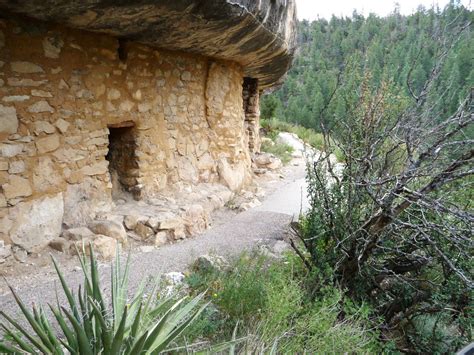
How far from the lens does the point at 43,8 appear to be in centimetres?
285

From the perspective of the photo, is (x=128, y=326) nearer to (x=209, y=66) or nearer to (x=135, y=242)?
(x=135, y=242)

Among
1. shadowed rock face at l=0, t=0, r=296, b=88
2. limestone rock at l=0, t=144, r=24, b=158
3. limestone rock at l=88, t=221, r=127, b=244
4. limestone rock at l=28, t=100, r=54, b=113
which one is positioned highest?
shadowed rock face at l=0, t=0, r=296, b=88

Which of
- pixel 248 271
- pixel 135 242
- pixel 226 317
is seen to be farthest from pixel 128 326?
pixel 135 242

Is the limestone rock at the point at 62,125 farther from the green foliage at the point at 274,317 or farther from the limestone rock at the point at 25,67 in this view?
the green foliage at the point at 274,317

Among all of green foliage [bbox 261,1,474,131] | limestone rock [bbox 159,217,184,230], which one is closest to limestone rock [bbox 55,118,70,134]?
limestone rock [bbox 159,217,184,230]

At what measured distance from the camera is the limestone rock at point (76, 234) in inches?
136

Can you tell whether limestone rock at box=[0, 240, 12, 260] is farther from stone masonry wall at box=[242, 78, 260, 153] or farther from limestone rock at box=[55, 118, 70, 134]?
stone masonry wall at box=[242, 78, 260, 153]

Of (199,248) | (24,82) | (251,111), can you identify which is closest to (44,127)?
(24,82)

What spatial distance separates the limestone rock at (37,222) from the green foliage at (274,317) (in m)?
1.39

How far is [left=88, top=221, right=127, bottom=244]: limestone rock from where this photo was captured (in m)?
3.63

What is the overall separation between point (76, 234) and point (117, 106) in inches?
53.8

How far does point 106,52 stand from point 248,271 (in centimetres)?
253

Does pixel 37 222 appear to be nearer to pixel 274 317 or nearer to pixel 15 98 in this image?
pixel 15 98

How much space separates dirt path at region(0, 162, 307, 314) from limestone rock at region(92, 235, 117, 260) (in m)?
0.14
